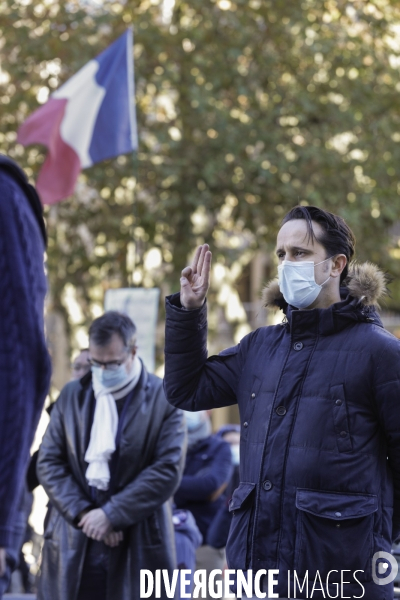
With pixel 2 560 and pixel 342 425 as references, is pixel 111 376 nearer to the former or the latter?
pixel 342 425

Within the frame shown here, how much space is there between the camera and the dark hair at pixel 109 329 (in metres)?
5.75

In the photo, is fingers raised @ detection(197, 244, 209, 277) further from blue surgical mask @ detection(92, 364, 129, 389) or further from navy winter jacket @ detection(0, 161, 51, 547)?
blue surgical mask @ detection(92, 364, 129, 389)

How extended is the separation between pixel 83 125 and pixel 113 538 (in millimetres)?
6292

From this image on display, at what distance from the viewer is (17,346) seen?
7.45ft

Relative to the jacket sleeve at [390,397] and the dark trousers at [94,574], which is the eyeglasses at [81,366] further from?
the jacket sleeve at [390,397]

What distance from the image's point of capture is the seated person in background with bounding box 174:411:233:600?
25.8 ft

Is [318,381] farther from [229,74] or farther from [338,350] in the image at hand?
[229,74]

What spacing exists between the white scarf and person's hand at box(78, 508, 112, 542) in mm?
194

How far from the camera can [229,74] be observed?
49.5 feet

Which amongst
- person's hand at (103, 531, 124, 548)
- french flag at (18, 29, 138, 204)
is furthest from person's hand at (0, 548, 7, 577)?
french flag at (18, 29, 138, 204)

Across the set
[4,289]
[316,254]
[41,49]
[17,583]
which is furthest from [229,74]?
[4,289]

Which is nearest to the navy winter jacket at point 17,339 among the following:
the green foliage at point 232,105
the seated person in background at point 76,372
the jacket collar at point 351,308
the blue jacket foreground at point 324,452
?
the blue jacket foreground at point 324,452

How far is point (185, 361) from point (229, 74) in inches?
457

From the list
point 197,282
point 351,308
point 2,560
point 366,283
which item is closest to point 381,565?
point 351,308
